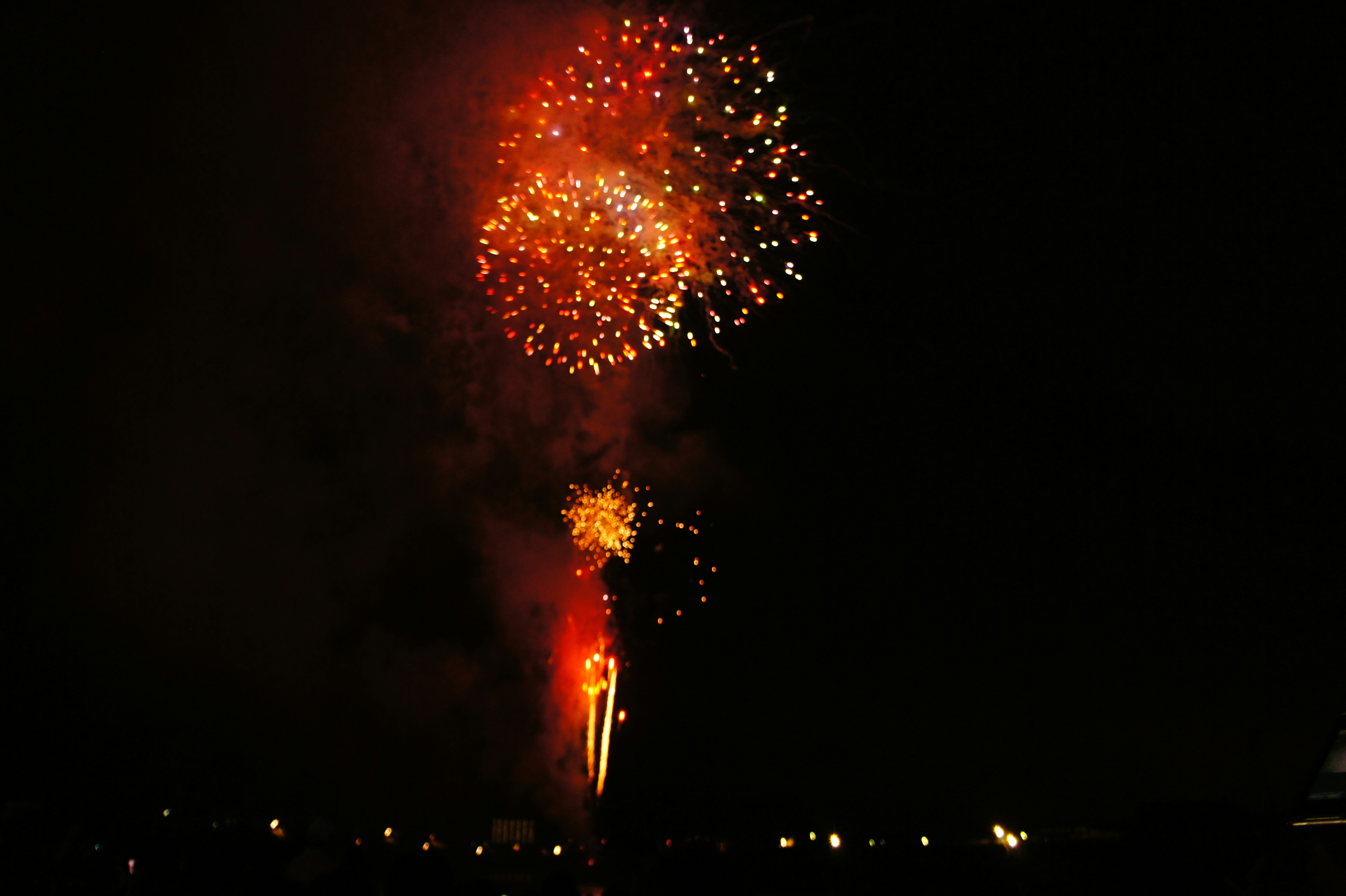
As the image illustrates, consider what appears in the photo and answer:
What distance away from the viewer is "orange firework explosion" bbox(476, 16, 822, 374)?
18.4 feet

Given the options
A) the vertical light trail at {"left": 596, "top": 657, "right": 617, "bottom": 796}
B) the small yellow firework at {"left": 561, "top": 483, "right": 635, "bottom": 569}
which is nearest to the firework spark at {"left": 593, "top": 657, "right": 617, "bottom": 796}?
the vertical light trail at {"left": 596, "top": 657, "right": 617, "bottom": 796}

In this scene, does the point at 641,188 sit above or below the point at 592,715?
above

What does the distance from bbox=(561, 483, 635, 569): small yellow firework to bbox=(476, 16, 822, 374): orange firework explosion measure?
1.63 metres

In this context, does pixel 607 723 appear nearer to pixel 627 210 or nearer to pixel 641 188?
pixel 627 210

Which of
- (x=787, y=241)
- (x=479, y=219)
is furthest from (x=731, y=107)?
(x=479, y=219)

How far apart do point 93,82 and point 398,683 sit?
259 inches

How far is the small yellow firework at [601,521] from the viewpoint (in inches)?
304

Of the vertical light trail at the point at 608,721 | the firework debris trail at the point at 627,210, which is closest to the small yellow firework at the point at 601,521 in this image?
the firework debris trail at the point at 627,210

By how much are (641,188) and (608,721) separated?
5611mm

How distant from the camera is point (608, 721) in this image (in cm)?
786

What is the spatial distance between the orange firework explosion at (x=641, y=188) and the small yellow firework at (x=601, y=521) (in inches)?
64.0

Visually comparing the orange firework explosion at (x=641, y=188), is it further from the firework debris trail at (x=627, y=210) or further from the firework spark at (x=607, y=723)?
the firework spark at (x=607, y=723)

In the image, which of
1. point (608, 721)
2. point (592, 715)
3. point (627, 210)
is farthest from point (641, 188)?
point (608, 721)

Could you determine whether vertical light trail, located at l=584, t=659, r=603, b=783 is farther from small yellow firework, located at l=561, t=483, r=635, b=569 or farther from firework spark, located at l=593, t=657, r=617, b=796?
small yellow firework, located at l=561, t=483, r=635, b=569
